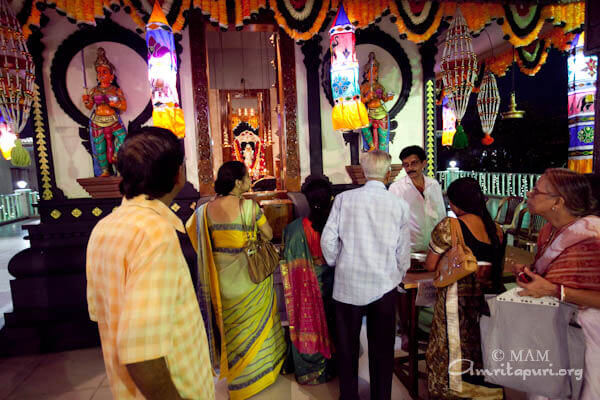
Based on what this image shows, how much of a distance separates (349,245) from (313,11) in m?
3.49

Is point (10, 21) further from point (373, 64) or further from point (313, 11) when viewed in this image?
point (373, 64)

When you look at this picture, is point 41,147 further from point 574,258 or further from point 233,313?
point 574,258

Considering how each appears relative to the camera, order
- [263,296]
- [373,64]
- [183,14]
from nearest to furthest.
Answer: [263,296], [183,14], [373,64]

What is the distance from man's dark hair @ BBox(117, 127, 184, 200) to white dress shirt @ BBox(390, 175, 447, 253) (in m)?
2.82

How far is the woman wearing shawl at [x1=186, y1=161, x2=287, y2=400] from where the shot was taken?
2.62 metres

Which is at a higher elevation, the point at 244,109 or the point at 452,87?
the point at 244,109

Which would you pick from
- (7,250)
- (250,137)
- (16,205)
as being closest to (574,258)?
(250,137)

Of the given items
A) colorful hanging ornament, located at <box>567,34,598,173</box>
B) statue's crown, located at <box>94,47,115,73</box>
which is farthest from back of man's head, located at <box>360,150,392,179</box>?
colorful hanging ornament, located at <box>567,34,598,173</box>

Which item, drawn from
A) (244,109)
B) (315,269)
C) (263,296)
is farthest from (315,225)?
(244,109)

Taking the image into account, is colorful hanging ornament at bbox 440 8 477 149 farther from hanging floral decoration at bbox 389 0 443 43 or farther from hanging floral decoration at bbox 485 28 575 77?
hanging floral decoration at bbox 485 28 575 77

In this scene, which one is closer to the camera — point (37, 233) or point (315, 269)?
point (315, 269)

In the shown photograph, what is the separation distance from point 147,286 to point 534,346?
79.4 inches

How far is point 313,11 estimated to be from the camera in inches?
171

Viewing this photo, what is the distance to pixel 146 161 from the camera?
3.45 feet
